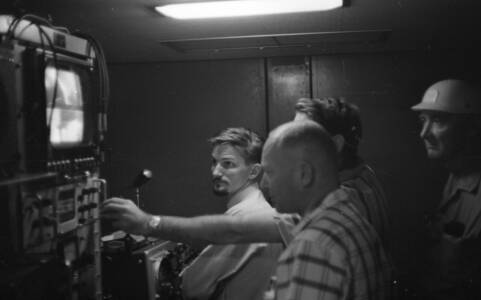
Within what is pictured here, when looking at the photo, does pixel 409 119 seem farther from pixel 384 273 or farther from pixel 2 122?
pixel 2 122

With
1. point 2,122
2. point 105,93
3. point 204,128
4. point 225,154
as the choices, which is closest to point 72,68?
point 105,93

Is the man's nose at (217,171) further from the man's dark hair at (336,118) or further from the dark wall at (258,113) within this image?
the dark wall at (258,113)

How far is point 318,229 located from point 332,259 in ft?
0.33

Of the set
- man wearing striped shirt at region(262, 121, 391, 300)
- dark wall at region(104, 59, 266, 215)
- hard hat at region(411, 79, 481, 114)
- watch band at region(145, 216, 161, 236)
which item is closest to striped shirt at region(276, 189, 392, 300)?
man wearing striped shirt at region(262, 121, 391, 300)

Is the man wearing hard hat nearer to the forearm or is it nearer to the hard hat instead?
the hard hat

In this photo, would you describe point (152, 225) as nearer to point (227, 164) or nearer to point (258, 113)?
point (227, 164)

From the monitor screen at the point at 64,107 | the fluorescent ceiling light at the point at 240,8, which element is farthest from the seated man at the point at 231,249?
the fluorescent ceiling light at the point at 240,8

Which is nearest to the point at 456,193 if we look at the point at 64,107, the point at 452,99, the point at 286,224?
the point at 452,99

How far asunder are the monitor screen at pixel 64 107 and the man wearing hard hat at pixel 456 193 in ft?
5.78

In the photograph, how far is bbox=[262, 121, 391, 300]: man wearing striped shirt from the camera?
56.6 inches

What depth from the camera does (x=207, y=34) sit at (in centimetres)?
324

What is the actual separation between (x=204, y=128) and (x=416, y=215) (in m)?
1.80

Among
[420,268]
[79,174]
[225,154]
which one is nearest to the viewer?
[79,174]

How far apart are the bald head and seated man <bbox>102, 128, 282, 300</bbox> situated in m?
0.89
